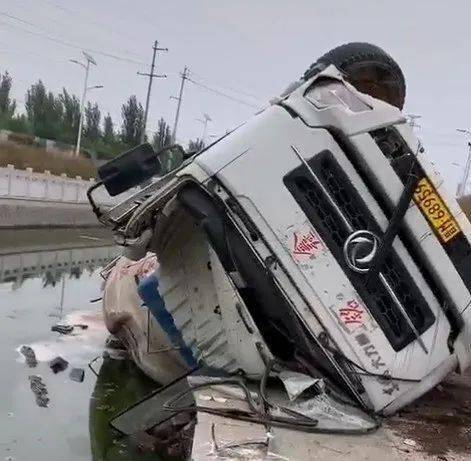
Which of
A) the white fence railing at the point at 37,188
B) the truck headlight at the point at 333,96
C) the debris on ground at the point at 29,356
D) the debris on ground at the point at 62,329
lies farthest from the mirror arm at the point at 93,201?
the white fence railing at the point at 37,188

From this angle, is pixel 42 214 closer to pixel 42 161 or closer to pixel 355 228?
pixel 42 161

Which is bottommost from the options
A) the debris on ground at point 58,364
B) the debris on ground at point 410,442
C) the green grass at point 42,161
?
the debris on ground at point 410,442

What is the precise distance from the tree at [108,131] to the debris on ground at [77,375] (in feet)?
174

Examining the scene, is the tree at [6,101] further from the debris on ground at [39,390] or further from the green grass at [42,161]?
the debris on ground at [39,390]

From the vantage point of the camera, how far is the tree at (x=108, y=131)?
188 ft

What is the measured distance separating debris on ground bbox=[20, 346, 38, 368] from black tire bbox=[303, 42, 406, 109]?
8.32ft

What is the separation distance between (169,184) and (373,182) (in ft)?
2.87

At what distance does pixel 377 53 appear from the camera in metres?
3.60

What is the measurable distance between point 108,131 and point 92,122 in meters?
1.59

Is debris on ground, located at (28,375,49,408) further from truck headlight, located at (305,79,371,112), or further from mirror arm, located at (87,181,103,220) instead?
truck headlight, located at (305,79,371,112)

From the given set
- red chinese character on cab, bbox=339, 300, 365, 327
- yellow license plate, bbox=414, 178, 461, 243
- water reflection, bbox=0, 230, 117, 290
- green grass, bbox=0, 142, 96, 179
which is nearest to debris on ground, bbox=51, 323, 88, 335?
water reflection, bbox=0, 230, 117, 290

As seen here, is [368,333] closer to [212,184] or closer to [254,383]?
[254,383]

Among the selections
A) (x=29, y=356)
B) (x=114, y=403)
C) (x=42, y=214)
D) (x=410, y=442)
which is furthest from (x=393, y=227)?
(x=42, y=214)

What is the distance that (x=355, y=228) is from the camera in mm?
3139
